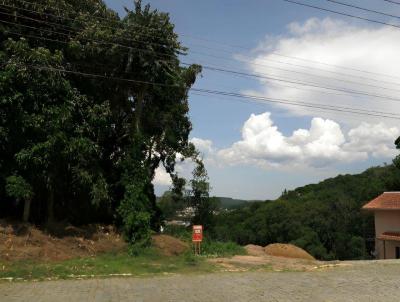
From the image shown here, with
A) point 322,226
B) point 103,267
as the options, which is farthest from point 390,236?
point 322,226

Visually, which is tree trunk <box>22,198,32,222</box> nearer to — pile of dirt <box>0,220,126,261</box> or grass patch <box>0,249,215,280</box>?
pile of dirt <box>0,220,126,261</box>

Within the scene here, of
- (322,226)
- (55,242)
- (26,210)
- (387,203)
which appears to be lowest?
(55,242)

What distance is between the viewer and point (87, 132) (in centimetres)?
1905

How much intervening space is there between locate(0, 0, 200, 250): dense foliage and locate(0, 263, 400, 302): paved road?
19.2ft

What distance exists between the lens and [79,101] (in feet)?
61.6

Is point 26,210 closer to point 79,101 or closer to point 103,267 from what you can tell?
point 79,101

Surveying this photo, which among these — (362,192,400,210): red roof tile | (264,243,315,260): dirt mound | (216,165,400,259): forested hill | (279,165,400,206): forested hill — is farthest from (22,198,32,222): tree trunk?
(216,165,400,259): forested hill

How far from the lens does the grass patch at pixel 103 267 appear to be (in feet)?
45.4

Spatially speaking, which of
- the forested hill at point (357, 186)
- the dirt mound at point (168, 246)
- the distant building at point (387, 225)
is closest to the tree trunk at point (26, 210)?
the dirt mound at point (168, 246)

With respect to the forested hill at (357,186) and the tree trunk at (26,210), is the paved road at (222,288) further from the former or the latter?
the forested hill at (357,186)

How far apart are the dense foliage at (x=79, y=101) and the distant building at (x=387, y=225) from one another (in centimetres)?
2103

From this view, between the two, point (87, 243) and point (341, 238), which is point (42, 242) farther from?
point (341, 238)

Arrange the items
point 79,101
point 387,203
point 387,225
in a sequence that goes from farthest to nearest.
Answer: point 387,225
point 387,203
point 79,101

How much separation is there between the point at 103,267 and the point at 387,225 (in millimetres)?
28663
